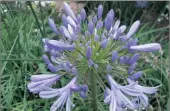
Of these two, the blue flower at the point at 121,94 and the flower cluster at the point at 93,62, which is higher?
the flower cluster at the point at 93,62

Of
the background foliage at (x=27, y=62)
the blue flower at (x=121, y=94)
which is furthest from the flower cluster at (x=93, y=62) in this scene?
the background foliage at (x=27, y=62)

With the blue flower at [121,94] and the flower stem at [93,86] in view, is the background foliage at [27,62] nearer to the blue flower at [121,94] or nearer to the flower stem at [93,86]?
the flower stem at [93,86]

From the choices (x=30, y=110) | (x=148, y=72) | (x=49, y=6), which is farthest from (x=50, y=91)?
(x=49, y=6)

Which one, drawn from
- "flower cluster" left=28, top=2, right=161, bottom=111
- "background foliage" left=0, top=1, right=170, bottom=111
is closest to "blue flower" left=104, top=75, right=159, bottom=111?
"flower cluster" left=28, top=2, right=161, bottom=111

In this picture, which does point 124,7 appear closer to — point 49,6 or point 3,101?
point 49,6

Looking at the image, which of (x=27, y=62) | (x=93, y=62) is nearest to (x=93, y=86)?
(x=93, y=62)

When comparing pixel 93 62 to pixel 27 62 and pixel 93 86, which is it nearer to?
pixel 93 86

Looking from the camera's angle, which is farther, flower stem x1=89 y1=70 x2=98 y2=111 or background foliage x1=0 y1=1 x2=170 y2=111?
background foliage x1=0 y1=1 x2=170 y2=111

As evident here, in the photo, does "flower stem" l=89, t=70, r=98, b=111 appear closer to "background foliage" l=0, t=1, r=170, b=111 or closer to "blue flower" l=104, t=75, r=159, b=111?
"blue flower" l=104, t=75, r=159, b=111
